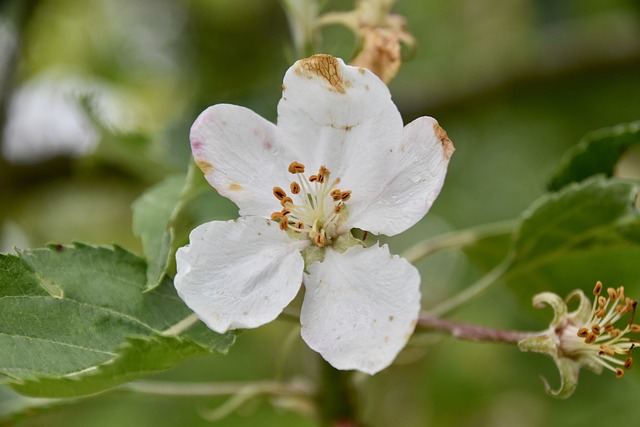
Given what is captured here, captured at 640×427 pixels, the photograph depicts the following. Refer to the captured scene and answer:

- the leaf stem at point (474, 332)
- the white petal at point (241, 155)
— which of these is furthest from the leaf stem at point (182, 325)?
the leaf stem at point (474, 332)

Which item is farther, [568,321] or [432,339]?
[432,339]

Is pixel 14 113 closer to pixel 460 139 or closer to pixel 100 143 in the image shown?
pixel 100 143

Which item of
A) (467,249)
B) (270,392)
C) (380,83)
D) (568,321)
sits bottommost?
(270,392)

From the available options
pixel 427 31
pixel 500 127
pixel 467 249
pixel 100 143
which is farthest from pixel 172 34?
pixel 467 249

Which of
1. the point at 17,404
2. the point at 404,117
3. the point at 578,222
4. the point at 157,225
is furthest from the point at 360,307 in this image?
the point at 404,117

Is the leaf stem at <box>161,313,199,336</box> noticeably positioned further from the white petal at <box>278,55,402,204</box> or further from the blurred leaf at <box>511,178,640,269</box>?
the blurred leaf at <box>511,178,640,269</box>

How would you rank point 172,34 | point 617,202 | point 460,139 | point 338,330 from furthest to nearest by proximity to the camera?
point 172,34 → point 460,139 → point 617,202 → point 338,330

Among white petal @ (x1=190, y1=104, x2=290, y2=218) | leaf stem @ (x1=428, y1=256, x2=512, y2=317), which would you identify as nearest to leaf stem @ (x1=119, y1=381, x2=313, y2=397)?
leaf stem @ (x1=428, y1=256, x2=512, y2=317)
